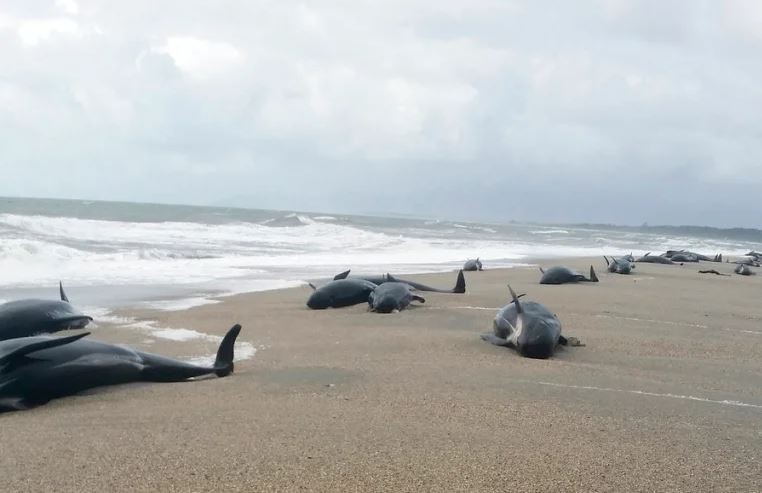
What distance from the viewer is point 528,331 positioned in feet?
19.7

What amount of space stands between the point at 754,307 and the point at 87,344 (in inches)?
378

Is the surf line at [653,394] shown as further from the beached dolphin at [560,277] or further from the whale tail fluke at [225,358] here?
the beached dolphin at [560,277]

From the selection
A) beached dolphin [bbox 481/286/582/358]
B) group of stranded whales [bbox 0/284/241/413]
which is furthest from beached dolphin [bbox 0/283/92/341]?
beached dolphin [bbox 481/286/582/358]

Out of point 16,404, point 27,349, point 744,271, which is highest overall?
point 27,349

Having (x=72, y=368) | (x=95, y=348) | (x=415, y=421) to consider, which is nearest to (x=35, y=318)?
(x=95, y=348)

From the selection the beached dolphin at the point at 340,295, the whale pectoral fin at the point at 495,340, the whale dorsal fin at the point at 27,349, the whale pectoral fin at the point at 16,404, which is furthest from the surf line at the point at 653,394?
the beached dolphin at the point at 340,295

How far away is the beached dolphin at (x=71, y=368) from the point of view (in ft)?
13.8

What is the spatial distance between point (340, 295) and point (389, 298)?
3.26 ft

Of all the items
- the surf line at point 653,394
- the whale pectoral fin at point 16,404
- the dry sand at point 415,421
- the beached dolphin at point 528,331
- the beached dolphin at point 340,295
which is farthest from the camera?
the beached dolphin at point 340,295

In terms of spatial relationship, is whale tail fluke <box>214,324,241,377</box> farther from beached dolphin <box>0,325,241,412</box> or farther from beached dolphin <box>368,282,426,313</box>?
beached dolphin <box>368,282,426,313</box>

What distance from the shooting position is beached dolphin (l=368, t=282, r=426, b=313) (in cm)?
870

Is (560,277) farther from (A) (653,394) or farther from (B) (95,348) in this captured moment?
(B) (95,348)

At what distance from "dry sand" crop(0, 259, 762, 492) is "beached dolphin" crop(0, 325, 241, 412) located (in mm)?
112

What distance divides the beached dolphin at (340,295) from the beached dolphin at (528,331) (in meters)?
3.09
